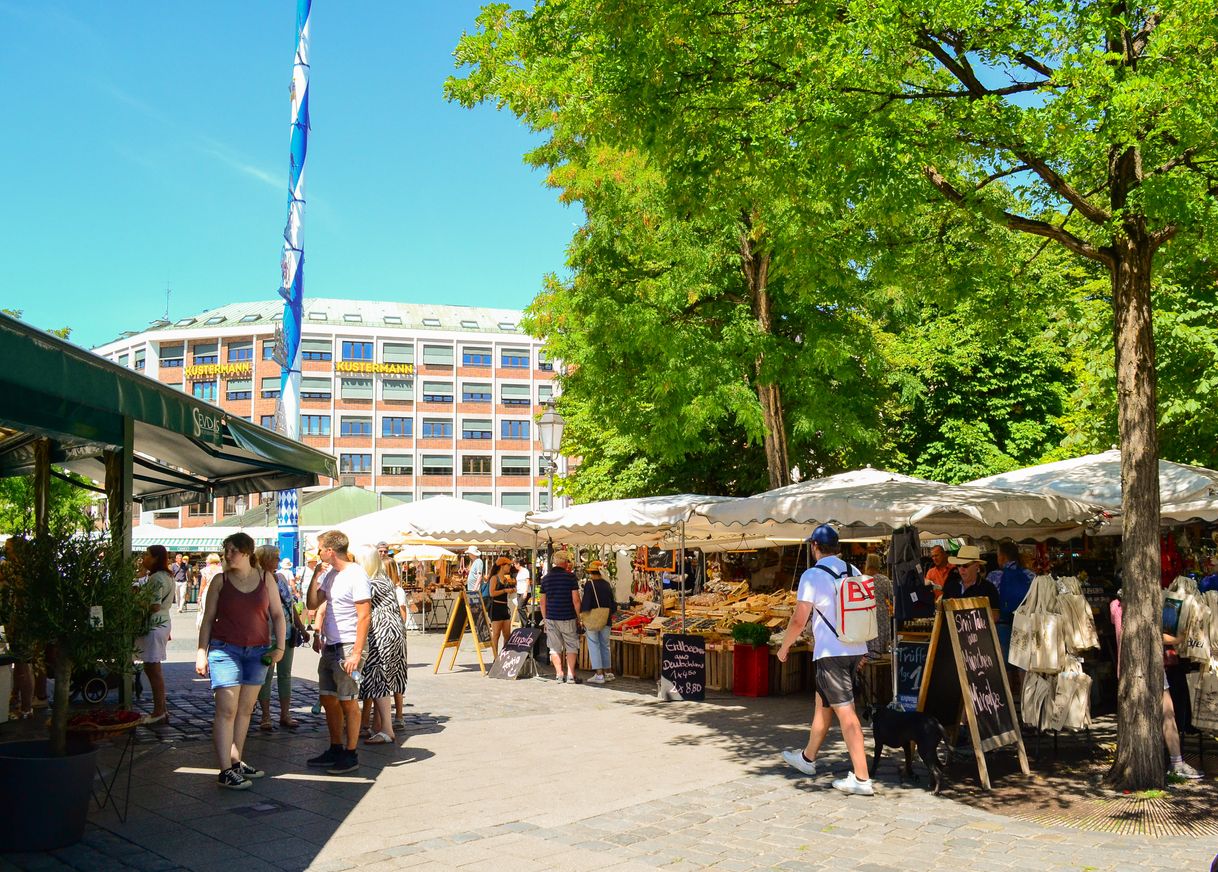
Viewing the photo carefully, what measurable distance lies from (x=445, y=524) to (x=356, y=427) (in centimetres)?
6270

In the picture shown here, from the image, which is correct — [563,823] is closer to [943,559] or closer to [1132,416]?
[1132,416]

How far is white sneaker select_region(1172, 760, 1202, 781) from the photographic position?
7711 mm

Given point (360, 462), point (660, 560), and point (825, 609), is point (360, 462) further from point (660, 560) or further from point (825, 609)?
point (825, 609)

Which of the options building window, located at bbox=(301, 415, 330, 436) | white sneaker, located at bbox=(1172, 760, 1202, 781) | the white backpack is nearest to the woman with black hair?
the white backpack

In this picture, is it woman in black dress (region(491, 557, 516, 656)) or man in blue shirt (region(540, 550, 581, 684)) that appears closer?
man in blue shirt (region(540, 550, 581, 684))

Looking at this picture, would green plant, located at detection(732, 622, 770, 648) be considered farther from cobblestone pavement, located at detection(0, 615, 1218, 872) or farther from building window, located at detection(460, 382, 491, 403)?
building window, located at detection(460, 382, 491, 403)

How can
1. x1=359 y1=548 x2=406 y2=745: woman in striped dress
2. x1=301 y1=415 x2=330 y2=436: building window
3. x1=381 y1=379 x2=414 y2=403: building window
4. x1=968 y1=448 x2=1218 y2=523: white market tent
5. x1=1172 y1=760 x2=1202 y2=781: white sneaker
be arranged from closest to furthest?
x1=1172 y1=760 x2=1202 y2=781: white sneaker, x1=359 y1=548 x2=406 y2=745: woman in striped dress, x1=968 y1=448 x2=1218 y2=523: white market tent, x1=301 y1=415 x2=330 y2=436: building window, x1=381 y1=379 x2=414 y2=403: building window

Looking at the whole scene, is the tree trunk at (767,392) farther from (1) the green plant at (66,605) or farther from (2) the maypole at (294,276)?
(1) the green plant at (66,605)

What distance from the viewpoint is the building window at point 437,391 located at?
8000 cm

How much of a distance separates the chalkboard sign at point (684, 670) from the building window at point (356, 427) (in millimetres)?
67527

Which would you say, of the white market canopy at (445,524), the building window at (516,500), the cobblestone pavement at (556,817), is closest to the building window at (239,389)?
the building window at (516,500)

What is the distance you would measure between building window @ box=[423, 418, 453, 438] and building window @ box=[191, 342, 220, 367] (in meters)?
16.6

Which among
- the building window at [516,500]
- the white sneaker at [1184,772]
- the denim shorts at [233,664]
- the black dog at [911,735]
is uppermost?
the building window at [516,500]

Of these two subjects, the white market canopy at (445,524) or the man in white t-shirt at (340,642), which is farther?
the white market canopy at (445,524)
